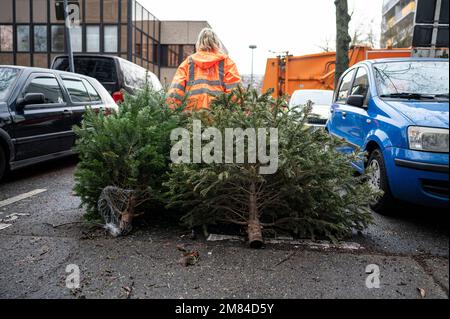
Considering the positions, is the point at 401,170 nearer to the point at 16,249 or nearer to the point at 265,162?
the point at 265,162

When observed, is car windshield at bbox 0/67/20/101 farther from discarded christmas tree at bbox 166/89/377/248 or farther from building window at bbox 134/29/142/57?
building window at bbox 134/29/142/57

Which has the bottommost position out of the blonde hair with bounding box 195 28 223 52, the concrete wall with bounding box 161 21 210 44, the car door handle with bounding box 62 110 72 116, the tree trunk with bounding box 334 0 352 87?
the car door handle with bounding box 62 110 72 116

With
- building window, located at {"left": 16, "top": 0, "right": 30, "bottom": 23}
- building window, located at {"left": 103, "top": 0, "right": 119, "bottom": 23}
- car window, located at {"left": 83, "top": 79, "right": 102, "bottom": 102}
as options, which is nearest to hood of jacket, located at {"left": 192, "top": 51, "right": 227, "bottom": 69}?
car window, located at {"left": 83, "top": 79, "right": 102, "bottom": 102}

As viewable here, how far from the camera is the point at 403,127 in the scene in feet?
12.2

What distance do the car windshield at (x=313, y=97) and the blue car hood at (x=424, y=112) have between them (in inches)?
248

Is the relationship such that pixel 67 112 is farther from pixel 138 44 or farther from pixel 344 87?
pixel 138 44

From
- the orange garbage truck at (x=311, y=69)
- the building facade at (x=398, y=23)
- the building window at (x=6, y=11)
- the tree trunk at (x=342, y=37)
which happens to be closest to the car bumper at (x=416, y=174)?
the tree trunk at (x=342, y=37)

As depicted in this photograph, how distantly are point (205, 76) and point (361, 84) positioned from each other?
2127 mm

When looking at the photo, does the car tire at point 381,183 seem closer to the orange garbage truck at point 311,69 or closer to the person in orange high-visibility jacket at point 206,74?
the person in orange high-visibility jacket at point 206,74

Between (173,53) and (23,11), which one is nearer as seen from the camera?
(23,11)

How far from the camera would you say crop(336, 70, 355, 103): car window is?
6.05 meters

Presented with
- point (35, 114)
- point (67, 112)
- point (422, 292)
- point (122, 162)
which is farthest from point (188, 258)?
point (67, 112)
